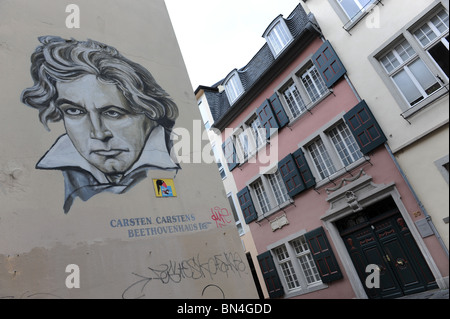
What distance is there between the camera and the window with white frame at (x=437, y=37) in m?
8.53

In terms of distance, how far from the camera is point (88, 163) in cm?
711

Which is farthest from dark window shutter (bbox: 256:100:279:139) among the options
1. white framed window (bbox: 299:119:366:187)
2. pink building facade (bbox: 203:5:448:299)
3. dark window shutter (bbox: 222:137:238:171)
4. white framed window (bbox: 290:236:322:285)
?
white framed window (bbox: 290:236:322:285)

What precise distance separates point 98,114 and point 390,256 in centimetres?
866

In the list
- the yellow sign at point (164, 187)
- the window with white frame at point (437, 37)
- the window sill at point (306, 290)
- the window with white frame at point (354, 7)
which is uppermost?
the window with white frame at point (354, 7)

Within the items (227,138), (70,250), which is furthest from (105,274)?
(227,138)

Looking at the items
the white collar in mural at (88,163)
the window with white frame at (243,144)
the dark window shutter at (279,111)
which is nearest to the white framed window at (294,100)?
the dark window shutter at (279,111)

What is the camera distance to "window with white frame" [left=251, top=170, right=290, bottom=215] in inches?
535

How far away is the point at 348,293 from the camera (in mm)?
10805

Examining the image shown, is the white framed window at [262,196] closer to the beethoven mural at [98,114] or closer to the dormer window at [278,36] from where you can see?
the dormer window at [278,36]

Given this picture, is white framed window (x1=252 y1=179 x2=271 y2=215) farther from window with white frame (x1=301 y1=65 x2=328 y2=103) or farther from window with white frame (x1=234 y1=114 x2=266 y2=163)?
window with white frame (x1=301 y1=65 x2=328 y2=103)

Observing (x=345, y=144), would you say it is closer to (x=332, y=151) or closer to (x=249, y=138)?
(x=332, y=151)

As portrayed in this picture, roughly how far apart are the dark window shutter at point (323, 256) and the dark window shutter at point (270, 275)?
7.18 ft

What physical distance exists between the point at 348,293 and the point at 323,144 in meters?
4.78
